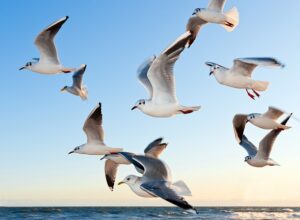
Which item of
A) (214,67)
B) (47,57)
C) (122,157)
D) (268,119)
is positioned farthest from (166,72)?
(47,57)

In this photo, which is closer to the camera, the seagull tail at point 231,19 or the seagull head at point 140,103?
the seagull head at point 140,103

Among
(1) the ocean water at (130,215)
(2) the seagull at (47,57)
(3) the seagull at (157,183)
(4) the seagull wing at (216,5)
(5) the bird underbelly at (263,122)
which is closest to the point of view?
(3) the seagull at (157,183)

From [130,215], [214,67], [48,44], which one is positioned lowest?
[130,215]

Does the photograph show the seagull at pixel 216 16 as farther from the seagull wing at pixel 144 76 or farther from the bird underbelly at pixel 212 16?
the seagull wing at pixel 144 76

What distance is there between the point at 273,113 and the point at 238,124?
1.98ft

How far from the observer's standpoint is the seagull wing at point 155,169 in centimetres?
537

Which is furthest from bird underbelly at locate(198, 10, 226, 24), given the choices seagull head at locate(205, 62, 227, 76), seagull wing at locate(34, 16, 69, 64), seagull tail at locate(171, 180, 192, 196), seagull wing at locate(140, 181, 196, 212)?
seagull wing at locate(140, 181, 196, 212)

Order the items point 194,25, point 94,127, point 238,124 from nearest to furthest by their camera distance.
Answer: point 94,127 → point 238,124 → point 194,25

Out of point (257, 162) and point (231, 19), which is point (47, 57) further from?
point (257, 162)

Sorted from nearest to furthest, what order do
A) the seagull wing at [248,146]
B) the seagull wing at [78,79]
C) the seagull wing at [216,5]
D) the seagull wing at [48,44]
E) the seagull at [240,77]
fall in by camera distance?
the seagull at [240,77]
the seagull wing at [216,5]
the seagull wing at [48,44]
the seagull wing at [248,146]
the seagull wing at [78,79]

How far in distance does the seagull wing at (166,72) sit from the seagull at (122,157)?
0.82 metres

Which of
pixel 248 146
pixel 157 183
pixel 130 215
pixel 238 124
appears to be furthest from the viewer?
pixel 130 215

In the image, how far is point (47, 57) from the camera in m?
9.12

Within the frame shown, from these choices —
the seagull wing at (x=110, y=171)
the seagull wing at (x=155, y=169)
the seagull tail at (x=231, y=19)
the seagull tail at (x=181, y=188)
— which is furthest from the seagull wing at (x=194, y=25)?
the seagull tail at (x=181, y=188)
